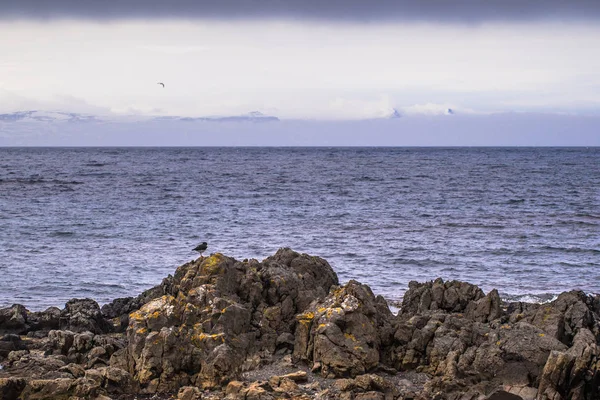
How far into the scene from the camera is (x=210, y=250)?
3838 centimetres

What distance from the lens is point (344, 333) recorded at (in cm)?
1759

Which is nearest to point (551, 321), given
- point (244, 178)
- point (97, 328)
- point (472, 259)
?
point (97, 328)

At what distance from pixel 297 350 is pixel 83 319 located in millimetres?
7512

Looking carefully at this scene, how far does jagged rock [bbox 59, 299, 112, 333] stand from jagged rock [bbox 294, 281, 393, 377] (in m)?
6.94

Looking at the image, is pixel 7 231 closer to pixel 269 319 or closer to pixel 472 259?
pixel 472 259

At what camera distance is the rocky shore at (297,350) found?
15500mm

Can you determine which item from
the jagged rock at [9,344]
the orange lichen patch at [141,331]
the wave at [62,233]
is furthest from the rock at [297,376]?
the wave at [62,233]

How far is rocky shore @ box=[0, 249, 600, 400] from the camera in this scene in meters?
15.5

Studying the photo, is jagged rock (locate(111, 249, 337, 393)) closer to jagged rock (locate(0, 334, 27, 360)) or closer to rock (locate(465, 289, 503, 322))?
jagged rock (locate(0, 334, 27, 360))

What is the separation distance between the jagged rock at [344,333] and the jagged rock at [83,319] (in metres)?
6.94

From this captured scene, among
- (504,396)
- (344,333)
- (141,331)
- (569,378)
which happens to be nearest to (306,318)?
(344,333)

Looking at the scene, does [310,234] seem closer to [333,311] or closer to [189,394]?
[333,311]

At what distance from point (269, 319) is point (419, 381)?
4.41 meters

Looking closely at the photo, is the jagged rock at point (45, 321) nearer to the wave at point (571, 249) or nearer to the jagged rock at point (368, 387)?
the jagged rock at point (368, 387)
